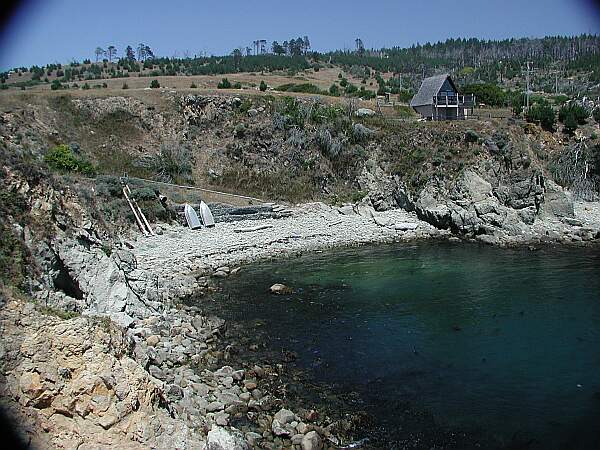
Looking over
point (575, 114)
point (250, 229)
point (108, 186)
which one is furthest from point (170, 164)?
point (575, 114)

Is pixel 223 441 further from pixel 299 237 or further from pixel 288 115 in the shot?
pixel 288 115

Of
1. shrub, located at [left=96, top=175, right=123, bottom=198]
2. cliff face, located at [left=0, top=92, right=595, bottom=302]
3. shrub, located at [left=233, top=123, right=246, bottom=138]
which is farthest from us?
shrub, located at [left=233, top=123, right=246, bottom=138]

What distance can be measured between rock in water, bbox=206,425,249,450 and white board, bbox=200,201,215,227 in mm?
21801

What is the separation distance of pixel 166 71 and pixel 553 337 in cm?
7220

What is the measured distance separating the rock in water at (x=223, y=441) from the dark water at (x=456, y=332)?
377 cm

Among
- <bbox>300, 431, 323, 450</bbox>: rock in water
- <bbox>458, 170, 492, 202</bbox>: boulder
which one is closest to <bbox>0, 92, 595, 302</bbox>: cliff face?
<bbox>458, 170, 492, 202</bbox>: boulder

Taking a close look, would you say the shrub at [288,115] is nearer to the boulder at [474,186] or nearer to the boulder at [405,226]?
the boulder at [405,226]

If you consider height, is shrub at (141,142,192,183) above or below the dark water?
above

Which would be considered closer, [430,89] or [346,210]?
[346,210]

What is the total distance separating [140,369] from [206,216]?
73.4 feet

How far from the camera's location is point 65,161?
33.4 metres

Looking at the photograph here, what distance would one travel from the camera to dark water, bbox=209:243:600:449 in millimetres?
13094

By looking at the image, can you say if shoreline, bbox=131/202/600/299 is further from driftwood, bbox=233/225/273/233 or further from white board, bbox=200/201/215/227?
white board, bbox=200/201/215/227

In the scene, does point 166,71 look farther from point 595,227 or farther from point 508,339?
point 508,339
